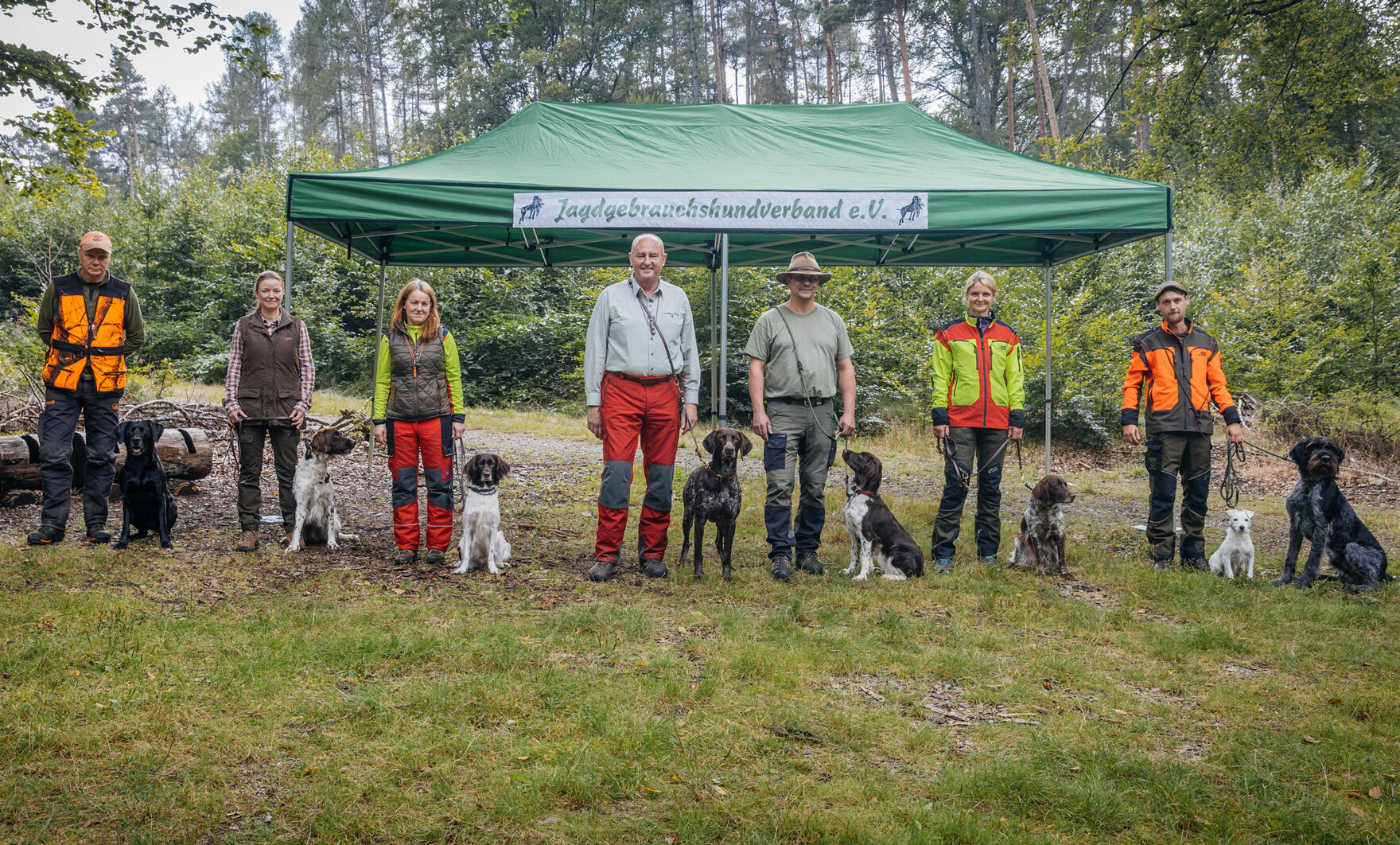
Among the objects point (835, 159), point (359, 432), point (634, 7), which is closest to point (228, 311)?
point (359, 432)

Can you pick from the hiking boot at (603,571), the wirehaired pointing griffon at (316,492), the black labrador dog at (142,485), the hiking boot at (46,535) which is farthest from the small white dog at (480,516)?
the hiking boot at (46,535)

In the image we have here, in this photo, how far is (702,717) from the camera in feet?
9.91

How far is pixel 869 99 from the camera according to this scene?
26.4m

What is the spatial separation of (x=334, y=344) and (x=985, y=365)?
14.4 meters

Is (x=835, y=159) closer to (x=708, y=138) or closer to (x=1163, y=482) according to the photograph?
(x=708, y=138)

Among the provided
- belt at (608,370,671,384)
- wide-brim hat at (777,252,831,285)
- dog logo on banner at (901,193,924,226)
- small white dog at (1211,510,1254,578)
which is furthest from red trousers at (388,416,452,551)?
small white dog at (1211,510,1254,578)

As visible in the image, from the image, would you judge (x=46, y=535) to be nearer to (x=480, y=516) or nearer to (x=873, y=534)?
(x=480, y=516)

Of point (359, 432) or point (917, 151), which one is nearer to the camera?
point (917, 151)

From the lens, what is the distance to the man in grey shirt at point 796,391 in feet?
16.7

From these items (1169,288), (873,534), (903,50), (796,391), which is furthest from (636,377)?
(903,50)

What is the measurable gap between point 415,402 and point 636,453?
4.71ft

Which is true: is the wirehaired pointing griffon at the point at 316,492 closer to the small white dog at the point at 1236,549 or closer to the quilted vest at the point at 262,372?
the quilted vest at the point at 262,372

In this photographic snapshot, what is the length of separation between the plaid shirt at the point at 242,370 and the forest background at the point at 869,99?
105 inches

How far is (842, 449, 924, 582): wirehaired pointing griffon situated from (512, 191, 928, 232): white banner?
166 cm
